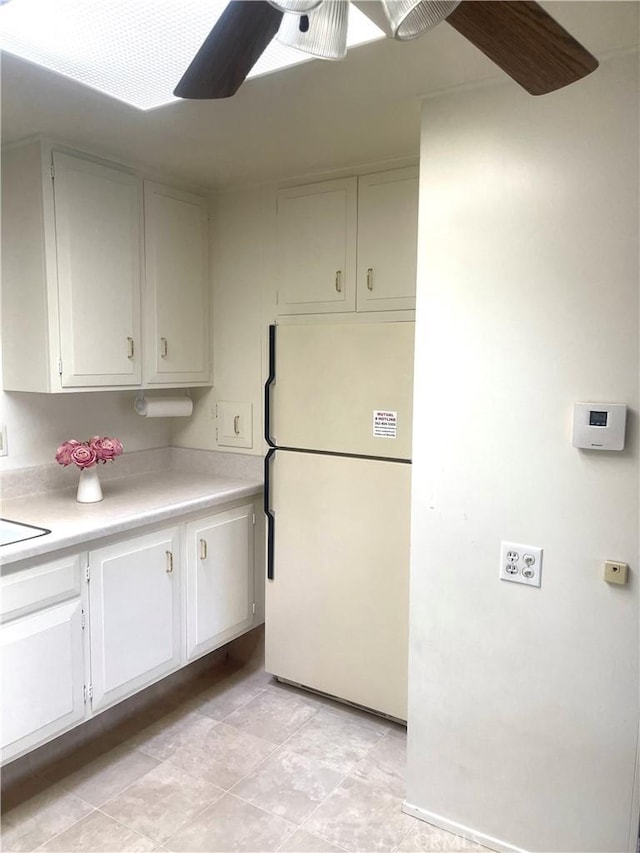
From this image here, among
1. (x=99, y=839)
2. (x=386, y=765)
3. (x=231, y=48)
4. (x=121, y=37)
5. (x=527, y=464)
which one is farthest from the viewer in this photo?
(x=386, y=765)

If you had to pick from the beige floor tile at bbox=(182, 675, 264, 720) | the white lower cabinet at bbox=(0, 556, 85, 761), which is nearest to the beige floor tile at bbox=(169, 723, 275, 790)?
the beige floor tile at bbox=(182, 675, 264, 720)

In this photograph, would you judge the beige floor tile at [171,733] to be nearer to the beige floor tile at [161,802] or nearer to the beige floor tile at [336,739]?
the beige floor tile at [161,802]

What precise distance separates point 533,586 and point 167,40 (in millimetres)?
1801

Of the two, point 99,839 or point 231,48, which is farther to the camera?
point 99,839

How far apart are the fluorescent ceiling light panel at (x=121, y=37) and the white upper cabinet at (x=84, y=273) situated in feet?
2.03

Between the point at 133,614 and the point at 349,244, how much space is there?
68.9 inches

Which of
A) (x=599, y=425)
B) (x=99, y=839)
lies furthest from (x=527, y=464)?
(x=99, y=839)

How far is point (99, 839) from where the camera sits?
1.87 meters

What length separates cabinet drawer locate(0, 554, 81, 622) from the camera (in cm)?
183

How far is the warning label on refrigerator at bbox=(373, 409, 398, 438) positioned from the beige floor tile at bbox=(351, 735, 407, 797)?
1.26 meters

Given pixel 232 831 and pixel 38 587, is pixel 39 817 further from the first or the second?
pixel 38 587

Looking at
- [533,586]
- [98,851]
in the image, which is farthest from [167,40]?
[98,851]

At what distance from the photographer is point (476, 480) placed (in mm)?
1805

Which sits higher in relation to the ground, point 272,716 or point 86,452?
point 86,452
